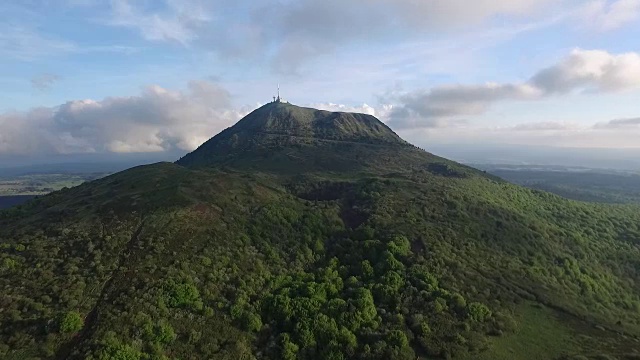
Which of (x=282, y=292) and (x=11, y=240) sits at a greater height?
(x=11, y=240)

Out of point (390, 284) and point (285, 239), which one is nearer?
point (390, 284)

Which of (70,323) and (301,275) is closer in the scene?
(70,323)

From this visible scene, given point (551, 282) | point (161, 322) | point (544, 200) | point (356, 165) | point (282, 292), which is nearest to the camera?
point (161, 322)

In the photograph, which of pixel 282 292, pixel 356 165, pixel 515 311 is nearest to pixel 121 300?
pixel 282 292

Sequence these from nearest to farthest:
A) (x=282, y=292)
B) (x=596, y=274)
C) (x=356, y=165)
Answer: (x=282, y=292), (x=596, y=274), (x=356, y=165)

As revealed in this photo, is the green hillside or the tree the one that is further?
the green hillside

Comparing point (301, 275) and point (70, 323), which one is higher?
point (70, 323)

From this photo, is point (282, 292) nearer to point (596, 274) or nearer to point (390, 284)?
point (390, 284)

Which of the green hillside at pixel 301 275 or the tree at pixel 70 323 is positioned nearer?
the tree at pixel 70 323
